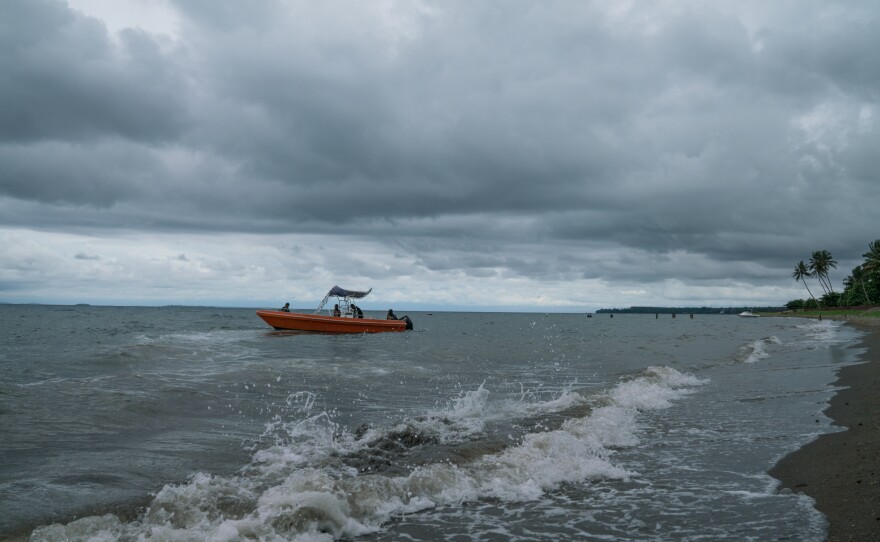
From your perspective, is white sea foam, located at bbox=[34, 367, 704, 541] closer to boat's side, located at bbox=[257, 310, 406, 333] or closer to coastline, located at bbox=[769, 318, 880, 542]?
coastline, located at bbox=[769, 318, 880, 542]

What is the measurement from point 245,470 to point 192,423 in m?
4.47

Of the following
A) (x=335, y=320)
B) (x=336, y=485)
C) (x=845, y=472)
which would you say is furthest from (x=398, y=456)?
(x=335, y=320)

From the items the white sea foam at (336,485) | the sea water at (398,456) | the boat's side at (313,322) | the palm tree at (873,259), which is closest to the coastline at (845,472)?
the sea water at (398,456)

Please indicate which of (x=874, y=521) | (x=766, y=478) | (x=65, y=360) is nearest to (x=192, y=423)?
(x=766, y=478)

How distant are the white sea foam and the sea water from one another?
0.09ft

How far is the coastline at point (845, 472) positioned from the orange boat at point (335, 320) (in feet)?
119

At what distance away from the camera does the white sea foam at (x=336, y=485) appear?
6.11 meters

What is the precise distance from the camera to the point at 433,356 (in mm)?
30125

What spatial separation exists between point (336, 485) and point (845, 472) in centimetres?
620

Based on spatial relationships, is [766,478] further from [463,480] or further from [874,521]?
[463,480]

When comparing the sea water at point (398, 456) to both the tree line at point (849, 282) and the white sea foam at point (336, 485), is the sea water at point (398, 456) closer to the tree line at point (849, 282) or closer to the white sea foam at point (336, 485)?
the white sea foam at point (336, 485)

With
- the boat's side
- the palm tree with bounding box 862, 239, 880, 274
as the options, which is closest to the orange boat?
the boat's side

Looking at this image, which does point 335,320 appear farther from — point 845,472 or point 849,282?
point 849,282

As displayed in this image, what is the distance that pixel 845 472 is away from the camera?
24.5 feet
